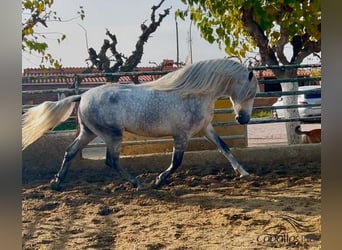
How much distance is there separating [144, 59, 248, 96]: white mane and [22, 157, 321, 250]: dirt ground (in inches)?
22.5

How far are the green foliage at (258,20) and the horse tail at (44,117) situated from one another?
1.10 m

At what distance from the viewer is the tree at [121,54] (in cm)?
314

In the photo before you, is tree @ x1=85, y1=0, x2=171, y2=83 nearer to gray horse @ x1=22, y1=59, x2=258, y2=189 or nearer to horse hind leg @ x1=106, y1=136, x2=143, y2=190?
gray horse @ x1=22, y1=59, x2=258, y2=189

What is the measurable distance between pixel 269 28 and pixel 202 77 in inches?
24.6

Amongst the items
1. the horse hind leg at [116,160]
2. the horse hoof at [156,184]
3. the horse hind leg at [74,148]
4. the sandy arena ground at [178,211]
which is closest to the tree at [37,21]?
the horse hind leg at [74,148]

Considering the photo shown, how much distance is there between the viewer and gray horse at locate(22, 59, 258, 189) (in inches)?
130

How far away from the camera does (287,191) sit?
3355mm

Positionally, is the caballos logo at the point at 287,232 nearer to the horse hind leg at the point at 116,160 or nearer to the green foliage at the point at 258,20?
the horse hind leg at the point at 116,160

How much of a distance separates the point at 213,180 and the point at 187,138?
353mm

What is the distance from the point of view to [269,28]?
345cm
